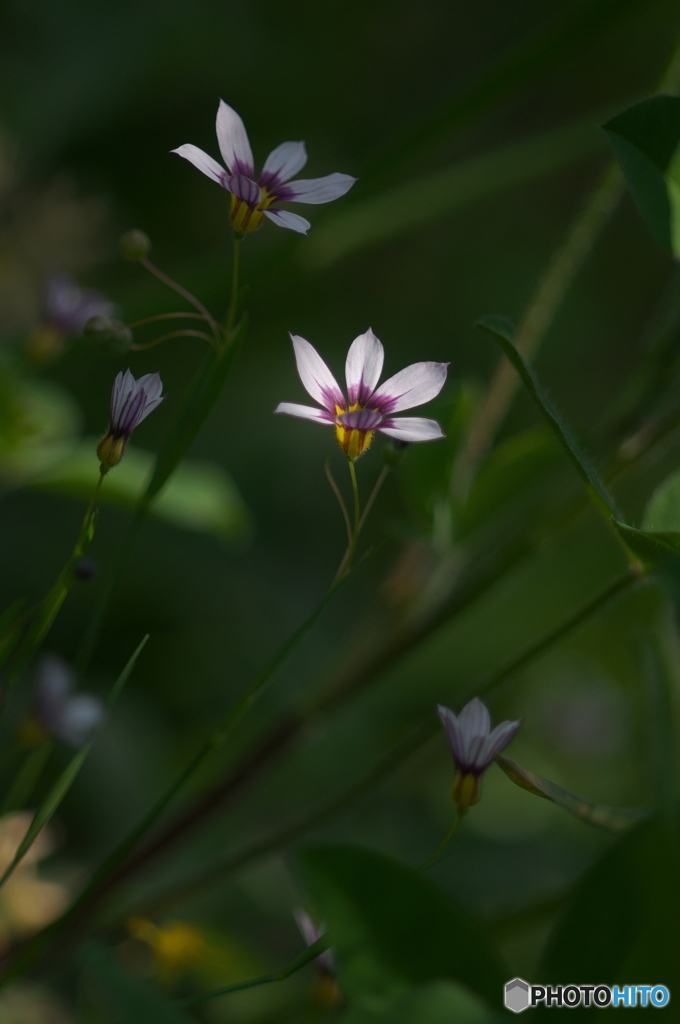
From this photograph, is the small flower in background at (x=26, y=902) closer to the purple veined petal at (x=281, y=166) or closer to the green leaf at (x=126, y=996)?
the green leaf at (x=126, y=996)

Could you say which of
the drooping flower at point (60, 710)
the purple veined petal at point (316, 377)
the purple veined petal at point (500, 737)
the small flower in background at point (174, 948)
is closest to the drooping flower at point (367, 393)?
the purple veined petal at point (316, 377)

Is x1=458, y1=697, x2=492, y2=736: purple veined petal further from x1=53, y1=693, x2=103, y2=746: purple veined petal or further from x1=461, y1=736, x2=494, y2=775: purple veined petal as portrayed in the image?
x1=53, y1=693, x2=103, y2=746: purple veined petal

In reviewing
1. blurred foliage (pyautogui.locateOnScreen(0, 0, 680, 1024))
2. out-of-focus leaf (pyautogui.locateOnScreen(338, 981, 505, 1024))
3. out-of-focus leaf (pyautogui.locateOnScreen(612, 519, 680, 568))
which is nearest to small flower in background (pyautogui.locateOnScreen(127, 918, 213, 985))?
blurred foliage (pyautogui.locateOnScreen(0, 0, 680, 1024))

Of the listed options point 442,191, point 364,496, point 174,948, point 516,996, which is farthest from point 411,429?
point 364,496

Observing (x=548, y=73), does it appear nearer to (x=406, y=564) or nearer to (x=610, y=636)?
(x=406, y=564)

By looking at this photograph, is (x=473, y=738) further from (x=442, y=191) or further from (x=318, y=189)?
(x=442, y=191)

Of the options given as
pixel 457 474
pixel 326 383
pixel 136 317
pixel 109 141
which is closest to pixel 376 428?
pixel 326 383
